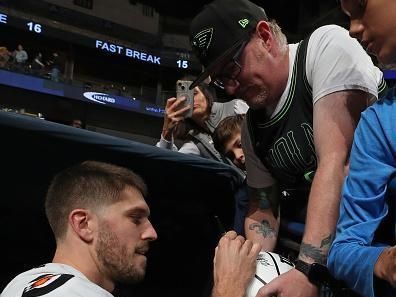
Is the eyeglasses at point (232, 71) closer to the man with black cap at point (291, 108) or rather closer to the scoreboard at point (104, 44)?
the man with black cap at point (291, 108)

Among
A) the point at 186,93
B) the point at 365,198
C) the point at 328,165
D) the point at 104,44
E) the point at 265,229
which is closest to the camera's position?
the point at 365,198

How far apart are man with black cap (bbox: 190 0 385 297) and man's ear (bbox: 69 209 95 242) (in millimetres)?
650

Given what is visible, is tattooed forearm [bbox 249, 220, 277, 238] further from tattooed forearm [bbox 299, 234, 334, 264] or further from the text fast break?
the text fast break

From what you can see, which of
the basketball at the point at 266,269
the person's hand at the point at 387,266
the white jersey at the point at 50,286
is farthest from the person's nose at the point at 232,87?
the person's hand at the point at 387,266

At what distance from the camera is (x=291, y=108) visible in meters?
1.80

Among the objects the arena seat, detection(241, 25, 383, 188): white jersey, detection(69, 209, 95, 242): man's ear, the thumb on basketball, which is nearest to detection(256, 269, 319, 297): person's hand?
the thumb on basketball

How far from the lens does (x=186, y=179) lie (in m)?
2.39

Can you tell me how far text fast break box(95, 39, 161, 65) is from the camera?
2133 centimetres

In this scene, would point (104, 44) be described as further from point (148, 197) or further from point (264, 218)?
point (264, 218)

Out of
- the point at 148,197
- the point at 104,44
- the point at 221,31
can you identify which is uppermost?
the point at 104,44

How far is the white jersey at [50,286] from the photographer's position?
52.8 inches

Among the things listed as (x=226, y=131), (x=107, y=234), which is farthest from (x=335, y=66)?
(x=226, y=131)

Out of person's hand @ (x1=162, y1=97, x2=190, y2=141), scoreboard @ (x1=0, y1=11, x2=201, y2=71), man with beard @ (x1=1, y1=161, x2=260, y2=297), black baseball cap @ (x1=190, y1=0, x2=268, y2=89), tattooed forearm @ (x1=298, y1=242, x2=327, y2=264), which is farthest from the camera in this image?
scoreboard @ (x1=0, y1=11, x2=201, y2=71)

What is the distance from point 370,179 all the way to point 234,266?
0.67 m
